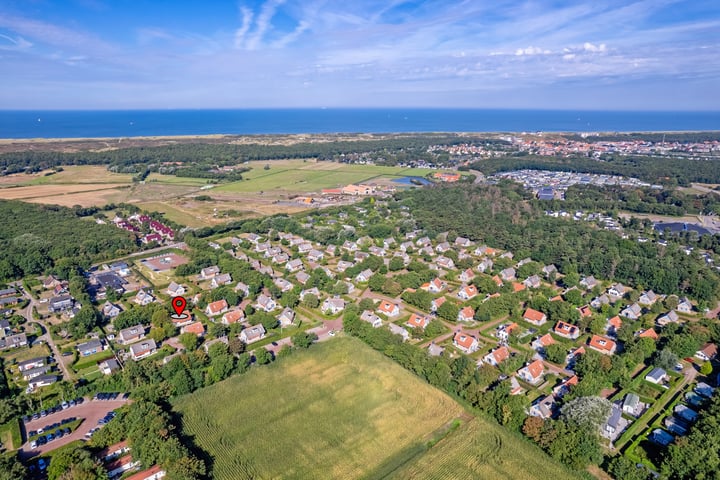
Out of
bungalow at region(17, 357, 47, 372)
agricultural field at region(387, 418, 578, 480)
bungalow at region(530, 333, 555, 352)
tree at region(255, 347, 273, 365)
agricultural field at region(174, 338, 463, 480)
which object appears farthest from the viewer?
bungalow at region(530, 333, 555, 352)

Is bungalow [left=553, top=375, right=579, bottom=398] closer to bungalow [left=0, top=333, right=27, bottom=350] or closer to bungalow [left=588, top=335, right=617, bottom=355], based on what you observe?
bungalow [left=588, top=335, right=617, bottom=355]

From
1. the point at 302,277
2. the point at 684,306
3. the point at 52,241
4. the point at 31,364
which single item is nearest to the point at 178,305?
the point at 31,364

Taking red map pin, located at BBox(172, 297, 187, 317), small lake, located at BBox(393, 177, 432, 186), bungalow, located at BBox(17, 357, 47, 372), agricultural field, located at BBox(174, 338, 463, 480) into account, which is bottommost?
agricultural field, located at BBox(174, 338, 463, 480)

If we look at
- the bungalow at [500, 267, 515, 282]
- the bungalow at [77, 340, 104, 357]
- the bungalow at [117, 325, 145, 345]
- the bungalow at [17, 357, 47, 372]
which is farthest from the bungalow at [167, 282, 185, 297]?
the bungalow at [500, 267, 515, 282]

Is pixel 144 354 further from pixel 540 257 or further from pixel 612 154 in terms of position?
pixel 612 154

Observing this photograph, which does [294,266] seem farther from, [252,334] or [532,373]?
[532,373]

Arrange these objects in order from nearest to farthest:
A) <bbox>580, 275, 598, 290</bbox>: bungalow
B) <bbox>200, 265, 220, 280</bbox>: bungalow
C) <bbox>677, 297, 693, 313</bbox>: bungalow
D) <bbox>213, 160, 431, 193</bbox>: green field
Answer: <bbox>677, 297, 693, 313</bbox>: bungalow
<bbox>580, 275, 598, 290</bbox>: bungalow
<bbox>200, 265, 220, 280</bbox>: bungalow
<bbox>213, 160, 431, 193</bbox>: green field

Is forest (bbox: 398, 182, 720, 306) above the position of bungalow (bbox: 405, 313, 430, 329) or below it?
above

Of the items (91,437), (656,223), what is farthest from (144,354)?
(656,223)

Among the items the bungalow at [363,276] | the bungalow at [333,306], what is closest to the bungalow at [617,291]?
the bungalow at [363,276]
